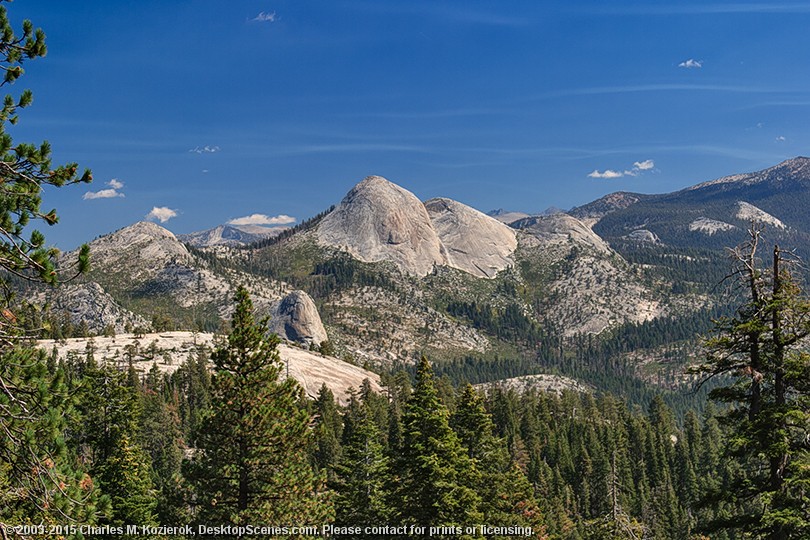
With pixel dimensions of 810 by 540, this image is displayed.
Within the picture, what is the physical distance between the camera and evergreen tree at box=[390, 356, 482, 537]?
3606 centimetres

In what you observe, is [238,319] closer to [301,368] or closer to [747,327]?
[747,327]

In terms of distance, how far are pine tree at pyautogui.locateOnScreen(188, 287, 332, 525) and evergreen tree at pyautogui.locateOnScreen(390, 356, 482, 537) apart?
26.5 feet

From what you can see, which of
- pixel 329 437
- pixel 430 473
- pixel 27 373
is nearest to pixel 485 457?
pixel 430 473

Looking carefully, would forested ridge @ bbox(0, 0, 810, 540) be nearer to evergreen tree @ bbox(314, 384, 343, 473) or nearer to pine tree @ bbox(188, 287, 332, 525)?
pine tree @ bbox(188, 287, 332, 525)

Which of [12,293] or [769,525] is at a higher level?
[12,293]

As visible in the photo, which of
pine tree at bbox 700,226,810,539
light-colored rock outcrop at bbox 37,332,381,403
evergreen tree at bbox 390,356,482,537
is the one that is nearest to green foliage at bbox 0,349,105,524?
pine tree at bbox 700,226,810,539

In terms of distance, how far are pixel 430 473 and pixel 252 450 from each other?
11.5 metres

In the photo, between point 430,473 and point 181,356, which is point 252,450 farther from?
point 181,356

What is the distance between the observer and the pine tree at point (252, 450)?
28875 mm

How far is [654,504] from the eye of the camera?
119312 millimetres

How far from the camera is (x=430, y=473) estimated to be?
119 ft

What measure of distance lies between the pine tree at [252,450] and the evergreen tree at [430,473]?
8.07 meters

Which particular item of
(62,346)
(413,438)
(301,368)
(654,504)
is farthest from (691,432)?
(62,346)

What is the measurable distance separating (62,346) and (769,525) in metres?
172
